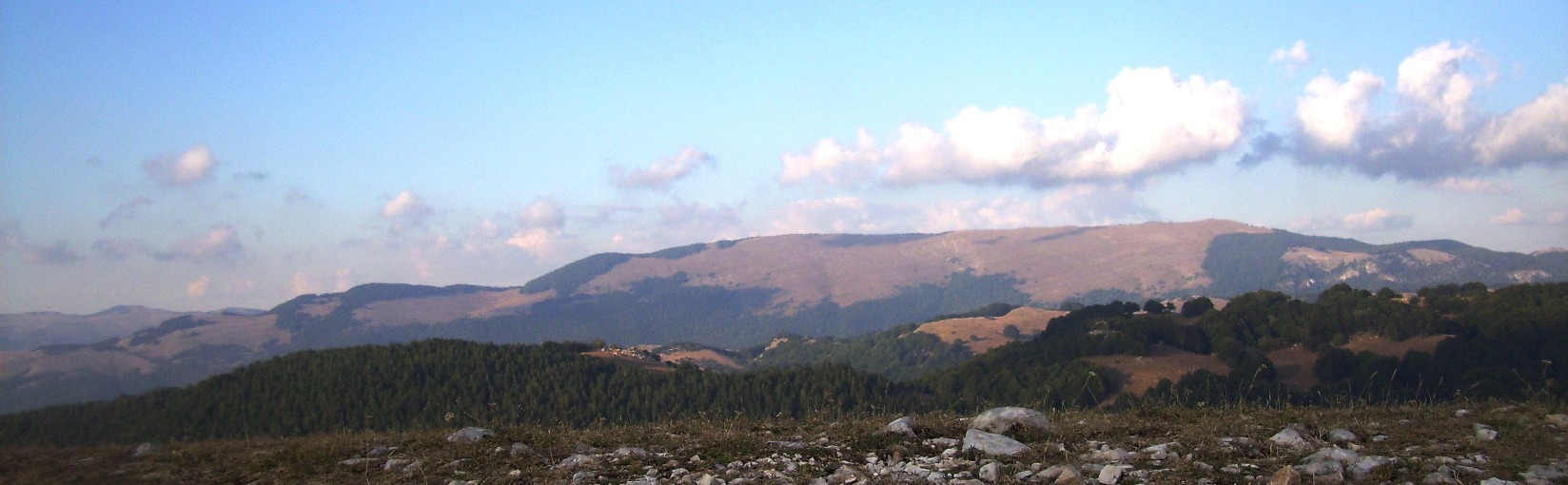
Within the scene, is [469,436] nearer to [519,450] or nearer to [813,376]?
[519,450]

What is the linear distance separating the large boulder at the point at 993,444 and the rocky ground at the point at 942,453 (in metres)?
0.03

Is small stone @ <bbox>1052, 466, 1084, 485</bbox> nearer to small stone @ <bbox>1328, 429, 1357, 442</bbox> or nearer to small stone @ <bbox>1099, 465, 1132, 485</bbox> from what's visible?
small stone @ <bbox>1099, 465, 1132, 485</bbox>

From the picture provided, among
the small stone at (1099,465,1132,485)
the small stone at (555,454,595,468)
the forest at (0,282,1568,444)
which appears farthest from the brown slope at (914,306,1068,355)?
the small stone at (1099,465,1132,485)

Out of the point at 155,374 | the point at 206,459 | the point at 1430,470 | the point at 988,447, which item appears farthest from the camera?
the point at 155,374

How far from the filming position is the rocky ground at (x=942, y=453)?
964cm

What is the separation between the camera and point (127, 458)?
13.8m

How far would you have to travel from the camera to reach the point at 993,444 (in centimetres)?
1119

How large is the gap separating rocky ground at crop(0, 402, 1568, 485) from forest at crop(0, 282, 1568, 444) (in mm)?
42415

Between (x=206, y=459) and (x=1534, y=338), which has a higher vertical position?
(x=206, y=459)

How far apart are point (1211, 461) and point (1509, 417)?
5.53 m

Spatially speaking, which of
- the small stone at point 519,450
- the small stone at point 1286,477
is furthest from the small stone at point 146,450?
the small stone at point 1286,477

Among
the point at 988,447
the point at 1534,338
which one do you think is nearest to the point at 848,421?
the point at 988,447

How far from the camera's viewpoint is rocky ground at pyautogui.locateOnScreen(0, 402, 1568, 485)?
31.6ft

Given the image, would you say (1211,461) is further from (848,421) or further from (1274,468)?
(848,421)
